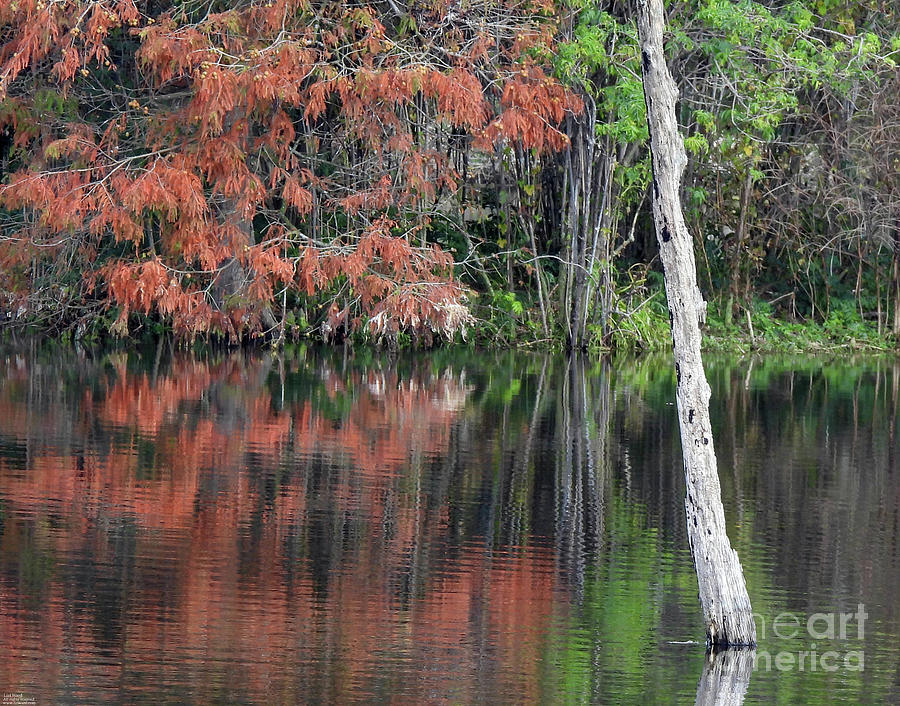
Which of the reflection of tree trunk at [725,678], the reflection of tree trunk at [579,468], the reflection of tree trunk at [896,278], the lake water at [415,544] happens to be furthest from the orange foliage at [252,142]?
the reflection of tree trunk at [725,678]

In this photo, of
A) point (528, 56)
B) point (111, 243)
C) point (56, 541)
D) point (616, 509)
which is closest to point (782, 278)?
point (528, 56)

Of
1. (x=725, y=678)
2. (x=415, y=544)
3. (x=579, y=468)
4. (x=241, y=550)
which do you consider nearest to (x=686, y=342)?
(x=725, y=678)

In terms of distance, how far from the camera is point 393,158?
77.6 ft

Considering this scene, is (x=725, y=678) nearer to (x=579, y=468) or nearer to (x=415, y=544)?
(x=415, y=544)

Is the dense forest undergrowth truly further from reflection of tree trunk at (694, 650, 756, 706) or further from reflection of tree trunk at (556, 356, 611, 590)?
reflection of tree trunk at (694, 650, 756, 706)

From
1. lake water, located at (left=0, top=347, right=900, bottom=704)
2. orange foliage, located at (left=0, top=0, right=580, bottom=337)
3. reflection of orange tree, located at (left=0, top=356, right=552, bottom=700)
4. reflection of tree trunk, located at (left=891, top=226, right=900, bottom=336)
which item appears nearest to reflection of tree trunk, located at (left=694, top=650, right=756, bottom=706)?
lake water, located at (left=0, top=347, right=900, bottom=704)

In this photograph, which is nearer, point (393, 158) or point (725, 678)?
point (725, 678)

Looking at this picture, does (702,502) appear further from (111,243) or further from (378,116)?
(111,243)

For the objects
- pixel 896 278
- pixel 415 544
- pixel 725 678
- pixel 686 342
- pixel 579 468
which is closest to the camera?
pixel 725 678

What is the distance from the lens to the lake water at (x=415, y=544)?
7348 millimetres

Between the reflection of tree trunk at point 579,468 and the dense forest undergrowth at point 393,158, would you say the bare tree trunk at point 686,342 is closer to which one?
the reflection of tree trunk at point 579,468

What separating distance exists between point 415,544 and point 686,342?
9.39 feet

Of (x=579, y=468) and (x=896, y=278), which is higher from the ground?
(x=896, y=278)

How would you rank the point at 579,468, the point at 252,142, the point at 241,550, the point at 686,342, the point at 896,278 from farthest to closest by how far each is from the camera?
the point at 896,278 < the point at 252,142 < the point at 579,468 < the point at 241,550 < the point at 686,342
